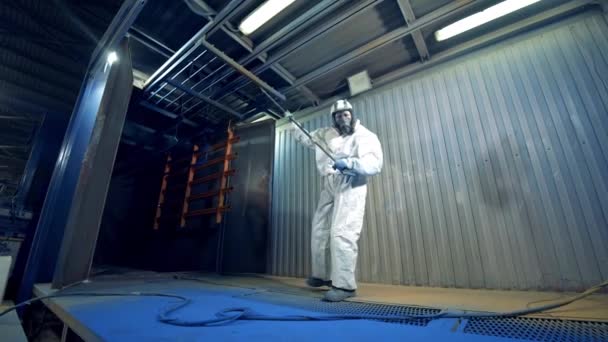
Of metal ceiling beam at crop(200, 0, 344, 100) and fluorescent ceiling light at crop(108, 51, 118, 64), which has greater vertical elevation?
metal ceiling beam at crop(200, 0, 344, 100)

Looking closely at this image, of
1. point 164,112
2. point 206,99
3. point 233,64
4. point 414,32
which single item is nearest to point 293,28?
point 233,64

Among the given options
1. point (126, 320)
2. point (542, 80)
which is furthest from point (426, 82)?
point (126, 320)

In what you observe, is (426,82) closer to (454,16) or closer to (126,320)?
(454,16)

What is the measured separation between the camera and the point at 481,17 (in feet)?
7.68

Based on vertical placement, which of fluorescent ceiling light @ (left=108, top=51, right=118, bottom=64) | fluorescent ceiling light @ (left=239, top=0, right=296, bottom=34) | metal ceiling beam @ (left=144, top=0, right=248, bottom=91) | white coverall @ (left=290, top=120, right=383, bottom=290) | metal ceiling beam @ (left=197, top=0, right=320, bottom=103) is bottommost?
white coverall @ (left=290, top=120, right=383, bottom=290)

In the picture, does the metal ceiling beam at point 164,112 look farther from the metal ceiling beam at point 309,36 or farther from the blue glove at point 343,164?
the blue glove at point 343,164

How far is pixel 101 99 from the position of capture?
2.29m

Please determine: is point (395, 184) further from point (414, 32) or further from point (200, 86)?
point (200, 86)

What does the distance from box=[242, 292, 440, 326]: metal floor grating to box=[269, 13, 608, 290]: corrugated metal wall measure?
117 cm

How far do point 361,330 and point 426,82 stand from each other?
278 centimetres

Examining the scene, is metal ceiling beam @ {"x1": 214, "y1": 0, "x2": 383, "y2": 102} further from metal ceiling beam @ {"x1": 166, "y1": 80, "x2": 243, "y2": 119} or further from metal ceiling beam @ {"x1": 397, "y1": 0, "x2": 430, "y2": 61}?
metal ceiling beam @ {"x1": 166, "y1": 80, "x2": 243, "y2": 119}

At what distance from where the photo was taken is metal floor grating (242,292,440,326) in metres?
1.30

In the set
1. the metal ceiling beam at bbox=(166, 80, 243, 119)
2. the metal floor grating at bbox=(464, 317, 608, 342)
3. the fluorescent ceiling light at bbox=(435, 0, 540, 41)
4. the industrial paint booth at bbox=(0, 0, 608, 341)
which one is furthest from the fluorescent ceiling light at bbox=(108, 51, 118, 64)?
the metal floor grating at bbox=(464, 317, 608, 342)

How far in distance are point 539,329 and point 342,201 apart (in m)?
1.25
